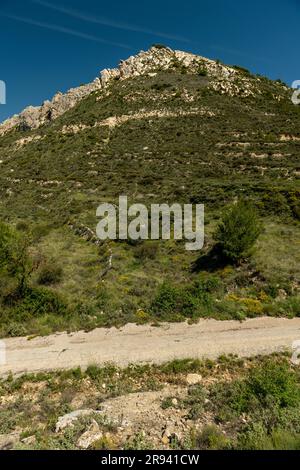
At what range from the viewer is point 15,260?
66.2 ft

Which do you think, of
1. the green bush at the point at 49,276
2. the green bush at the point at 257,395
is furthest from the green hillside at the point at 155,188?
the green bush at the point at 257,395

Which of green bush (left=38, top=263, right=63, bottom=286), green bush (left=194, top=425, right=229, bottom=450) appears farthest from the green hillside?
green bush (left=194, top=425, right=229, bottom=450)

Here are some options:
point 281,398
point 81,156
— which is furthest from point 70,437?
point 81,156

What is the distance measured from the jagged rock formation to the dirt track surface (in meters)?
65.1

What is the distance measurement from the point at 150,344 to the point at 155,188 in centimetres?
2837

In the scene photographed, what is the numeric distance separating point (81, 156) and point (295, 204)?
35680mm

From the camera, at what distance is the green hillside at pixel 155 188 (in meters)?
19.0

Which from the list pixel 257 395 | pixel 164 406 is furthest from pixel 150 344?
pixel 257 395

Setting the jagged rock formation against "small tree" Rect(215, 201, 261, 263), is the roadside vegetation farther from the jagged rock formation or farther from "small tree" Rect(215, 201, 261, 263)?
the jagged rock formation

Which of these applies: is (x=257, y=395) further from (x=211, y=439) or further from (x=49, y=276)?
(x=49, y=276)

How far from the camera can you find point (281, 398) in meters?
10.4

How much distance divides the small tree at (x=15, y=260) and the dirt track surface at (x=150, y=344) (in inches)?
177

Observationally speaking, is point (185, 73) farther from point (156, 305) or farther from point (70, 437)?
point (70, 437)

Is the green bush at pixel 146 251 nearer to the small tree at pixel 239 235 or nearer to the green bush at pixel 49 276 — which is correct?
the small tree at pixel 239 235
